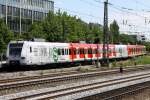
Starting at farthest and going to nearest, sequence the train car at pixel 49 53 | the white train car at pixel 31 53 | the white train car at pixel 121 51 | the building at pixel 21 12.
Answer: the building at pixel 21 12, the white train car at pixel 121 51, the train car at pixel 49 53, the white train car at pixel 31 53

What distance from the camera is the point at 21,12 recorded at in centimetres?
9556

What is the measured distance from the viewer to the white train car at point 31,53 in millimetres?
37134

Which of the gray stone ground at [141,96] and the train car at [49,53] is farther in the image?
the train car at [49,53]

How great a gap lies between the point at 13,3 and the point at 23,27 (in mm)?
6770

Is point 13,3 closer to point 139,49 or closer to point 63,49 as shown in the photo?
point 139,49

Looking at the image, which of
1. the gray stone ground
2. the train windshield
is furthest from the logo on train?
the gray stone ground

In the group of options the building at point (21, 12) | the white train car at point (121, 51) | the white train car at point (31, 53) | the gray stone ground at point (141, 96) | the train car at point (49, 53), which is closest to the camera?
the gray stone ground at point (141, 96)

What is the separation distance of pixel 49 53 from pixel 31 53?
3.51m

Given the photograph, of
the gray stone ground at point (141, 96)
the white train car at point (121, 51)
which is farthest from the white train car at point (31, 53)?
the white train car at point (121, 51)

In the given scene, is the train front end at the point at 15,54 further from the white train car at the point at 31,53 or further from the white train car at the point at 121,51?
the white train car at the point at 121,51

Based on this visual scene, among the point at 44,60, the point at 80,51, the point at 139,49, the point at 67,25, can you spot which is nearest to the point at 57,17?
the point at 67,25

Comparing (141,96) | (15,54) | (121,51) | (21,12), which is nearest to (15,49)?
(15,54)

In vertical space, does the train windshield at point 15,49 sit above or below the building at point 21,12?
below

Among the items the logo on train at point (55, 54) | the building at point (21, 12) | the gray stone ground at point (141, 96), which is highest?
the building at point (21, 12)
